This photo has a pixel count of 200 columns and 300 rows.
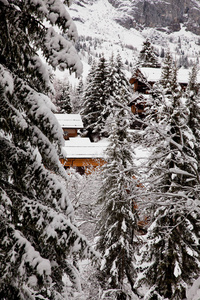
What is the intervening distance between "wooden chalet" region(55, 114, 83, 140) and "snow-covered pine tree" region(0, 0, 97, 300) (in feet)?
119

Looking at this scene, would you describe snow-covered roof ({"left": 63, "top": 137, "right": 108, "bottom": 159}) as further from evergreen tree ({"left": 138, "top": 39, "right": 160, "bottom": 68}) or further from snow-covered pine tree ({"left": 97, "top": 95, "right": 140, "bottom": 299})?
evergreen tree ({"left": 138, "top": 39, "right": 160, "bottom": 68})

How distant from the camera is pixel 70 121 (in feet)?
139

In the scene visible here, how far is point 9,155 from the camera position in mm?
4383

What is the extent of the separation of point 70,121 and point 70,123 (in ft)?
2.18

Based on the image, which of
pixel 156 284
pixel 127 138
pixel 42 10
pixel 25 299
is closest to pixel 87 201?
pixel 127 138

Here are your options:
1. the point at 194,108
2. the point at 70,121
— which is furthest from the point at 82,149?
the point at 194,108

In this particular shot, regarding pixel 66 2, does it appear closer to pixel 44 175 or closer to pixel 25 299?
pixel 44 175

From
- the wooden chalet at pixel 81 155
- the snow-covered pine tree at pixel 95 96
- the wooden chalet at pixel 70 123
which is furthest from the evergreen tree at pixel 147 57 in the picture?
the wooden chalet at pixel 81 155

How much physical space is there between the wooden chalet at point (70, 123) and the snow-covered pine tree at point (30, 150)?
1433 inches

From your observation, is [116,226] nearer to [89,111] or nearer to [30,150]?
[30,150]

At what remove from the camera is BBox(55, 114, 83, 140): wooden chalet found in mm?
41281

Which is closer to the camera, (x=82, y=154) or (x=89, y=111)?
(x=82, y=154)

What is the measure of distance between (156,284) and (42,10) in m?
12.4

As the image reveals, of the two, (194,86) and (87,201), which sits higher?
(194,86)
